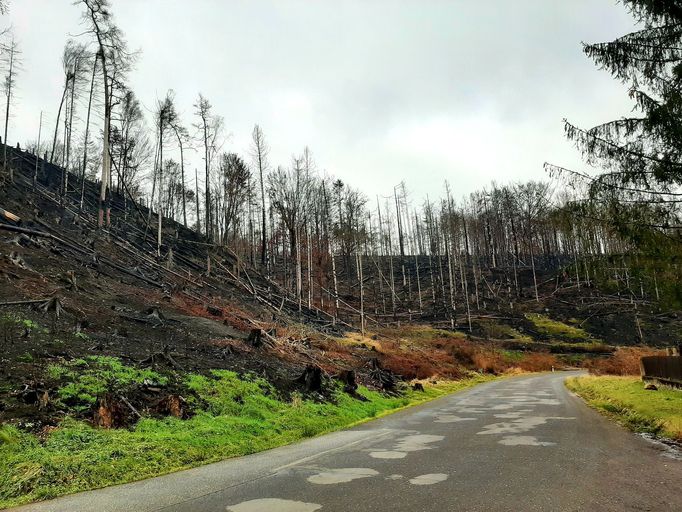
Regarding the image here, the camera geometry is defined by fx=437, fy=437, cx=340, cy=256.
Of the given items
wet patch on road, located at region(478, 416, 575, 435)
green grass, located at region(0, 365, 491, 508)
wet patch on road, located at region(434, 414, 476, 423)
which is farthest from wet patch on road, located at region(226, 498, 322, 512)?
wet patch on road, located at region(434, 414, 476, 423)

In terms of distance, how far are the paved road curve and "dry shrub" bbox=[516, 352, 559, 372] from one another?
103 ft

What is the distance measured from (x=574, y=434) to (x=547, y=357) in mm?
35435

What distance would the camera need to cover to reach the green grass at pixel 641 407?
9.33 m

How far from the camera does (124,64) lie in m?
27.9

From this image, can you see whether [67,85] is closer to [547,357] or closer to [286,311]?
[286,311]

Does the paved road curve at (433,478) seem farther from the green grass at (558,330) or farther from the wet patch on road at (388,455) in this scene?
the green grass at (558,330)

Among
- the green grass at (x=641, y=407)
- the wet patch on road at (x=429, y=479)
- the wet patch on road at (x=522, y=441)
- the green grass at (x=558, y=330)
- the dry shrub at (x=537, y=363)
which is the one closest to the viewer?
the wet patch on road at (x=429, y=479)

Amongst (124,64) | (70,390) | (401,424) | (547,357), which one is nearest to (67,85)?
(124,64)

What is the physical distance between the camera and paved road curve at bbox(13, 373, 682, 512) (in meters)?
4.95

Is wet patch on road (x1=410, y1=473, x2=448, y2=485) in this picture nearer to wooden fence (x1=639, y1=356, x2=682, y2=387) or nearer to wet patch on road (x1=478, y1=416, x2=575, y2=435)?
wet patch on road (x1=478, y1=416, x2=575, y2=435)

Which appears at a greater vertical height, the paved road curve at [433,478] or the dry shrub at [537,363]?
the paved road curve at [433,478]

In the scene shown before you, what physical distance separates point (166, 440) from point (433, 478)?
508 cm

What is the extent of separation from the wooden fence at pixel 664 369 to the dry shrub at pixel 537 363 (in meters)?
20.1

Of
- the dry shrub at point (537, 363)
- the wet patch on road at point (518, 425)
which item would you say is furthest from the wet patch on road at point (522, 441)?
the dry shrub at point (537, 363)
